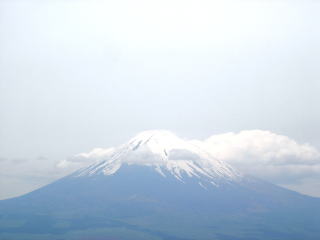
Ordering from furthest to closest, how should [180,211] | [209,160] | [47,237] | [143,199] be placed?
[209,160] < [143,199] < [180,211] < [47,237]

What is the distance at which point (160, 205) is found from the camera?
12525 cm

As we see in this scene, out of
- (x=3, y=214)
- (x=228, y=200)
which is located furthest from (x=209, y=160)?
(x=3, y=214)

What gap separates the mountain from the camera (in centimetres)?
10219

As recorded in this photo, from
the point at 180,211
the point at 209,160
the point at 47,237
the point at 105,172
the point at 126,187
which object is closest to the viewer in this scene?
the point at 47,237

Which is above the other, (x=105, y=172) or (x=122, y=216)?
(x=105, y=172)

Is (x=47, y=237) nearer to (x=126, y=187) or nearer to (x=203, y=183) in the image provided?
(x=126, y=187)

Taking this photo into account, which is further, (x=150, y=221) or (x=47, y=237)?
(x=150, y=221)

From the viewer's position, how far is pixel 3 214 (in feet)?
408

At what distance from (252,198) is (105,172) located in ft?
150

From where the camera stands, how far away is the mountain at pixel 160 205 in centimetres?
10219

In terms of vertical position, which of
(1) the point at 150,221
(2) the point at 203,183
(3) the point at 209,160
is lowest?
(1) the point at 150,221

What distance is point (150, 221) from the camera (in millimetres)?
111188

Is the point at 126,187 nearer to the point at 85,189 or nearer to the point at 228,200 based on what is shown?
the point at 85,189

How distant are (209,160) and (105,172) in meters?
35.2
